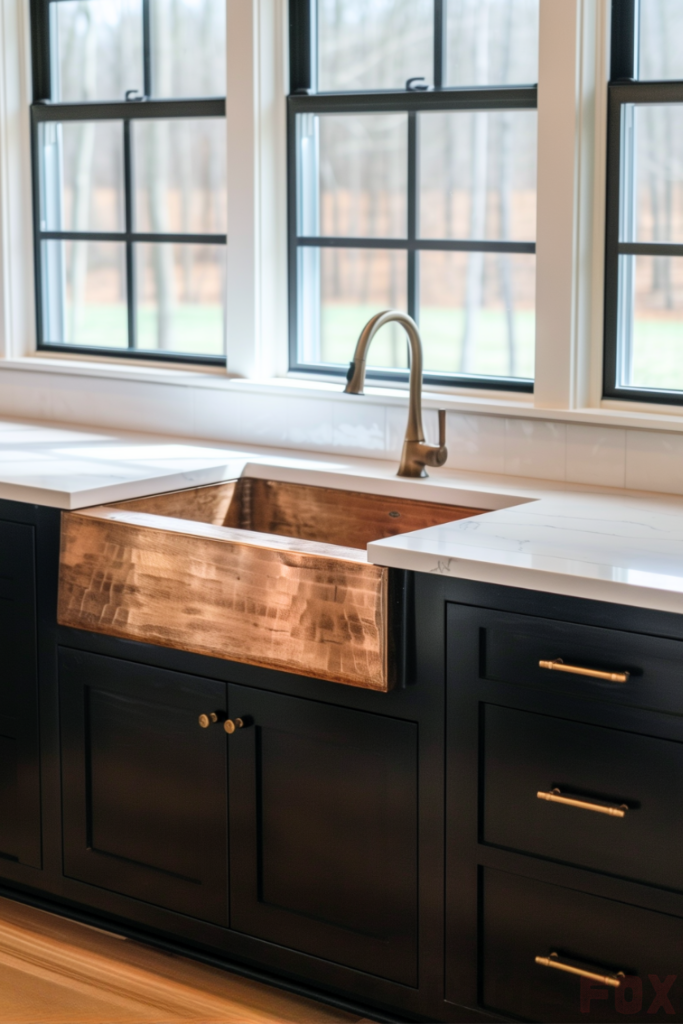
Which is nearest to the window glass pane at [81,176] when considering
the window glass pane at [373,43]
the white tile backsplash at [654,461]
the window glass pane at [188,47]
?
the window glass pane at [188,47]

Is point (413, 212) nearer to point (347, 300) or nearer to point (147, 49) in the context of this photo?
point (347, 300)

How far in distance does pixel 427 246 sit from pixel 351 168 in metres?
0.33

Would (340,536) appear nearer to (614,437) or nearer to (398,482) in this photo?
(398,482)

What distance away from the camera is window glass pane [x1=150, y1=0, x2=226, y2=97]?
329 cm

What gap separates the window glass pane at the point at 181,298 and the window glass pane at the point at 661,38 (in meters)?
1.33

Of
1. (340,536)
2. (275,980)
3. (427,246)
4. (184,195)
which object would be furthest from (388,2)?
(275,980)

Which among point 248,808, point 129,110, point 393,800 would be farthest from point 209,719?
point 129,110

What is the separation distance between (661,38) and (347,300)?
1.04 meters

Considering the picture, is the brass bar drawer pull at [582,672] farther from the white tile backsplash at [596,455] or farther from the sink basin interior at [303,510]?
the white tile backsplash at [596,455]

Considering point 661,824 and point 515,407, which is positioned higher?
point 515,407

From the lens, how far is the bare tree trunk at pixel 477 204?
112 inches

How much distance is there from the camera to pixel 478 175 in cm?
291

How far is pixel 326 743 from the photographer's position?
7.29ft

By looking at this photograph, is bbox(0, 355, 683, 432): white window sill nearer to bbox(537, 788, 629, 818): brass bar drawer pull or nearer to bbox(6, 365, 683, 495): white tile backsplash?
bbox(6, 365, 683, 495): white tile backsplash
